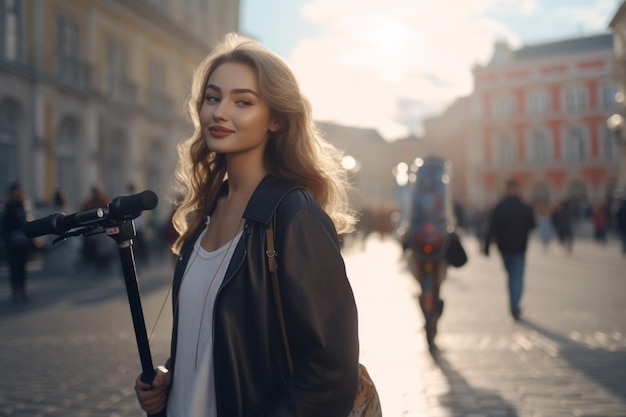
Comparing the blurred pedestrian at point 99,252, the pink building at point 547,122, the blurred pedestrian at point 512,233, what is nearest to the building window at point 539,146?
the pink building at point 547,122

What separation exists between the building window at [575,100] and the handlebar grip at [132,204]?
216ft

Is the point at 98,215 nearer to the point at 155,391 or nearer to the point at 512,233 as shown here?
the point at 155,391

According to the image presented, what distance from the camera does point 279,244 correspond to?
1700mm

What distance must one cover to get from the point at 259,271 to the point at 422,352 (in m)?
5.21

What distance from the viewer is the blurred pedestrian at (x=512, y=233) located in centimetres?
900

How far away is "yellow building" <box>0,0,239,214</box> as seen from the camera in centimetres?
2172

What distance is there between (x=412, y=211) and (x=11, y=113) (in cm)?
1762

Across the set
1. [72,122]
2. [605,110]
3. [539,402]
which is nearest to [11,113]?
[72,122]

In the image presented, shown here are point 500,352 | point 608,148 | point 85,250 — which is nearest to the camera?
point 500,352

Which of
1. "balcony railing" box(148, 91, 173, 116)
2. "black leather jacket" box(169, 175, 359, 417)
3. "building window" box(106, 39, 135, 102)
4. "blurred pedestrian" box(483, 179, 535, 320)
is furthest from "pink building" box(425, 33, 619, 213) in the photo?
"black leather jacket" box(169, 175, 359, 417)

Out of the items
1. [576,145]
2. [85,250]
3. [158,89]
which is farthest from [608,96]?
[85,250]

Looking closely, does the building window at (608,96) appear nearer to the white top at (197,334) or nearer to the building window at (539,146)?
the building window at (539,146)

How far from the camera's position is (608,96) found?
203 feet

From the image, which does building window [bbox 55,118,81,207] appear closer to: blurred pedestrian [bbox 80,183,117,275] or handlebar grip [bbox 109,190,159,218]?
blurred pedestrian [bbox 80,183,117,275]
